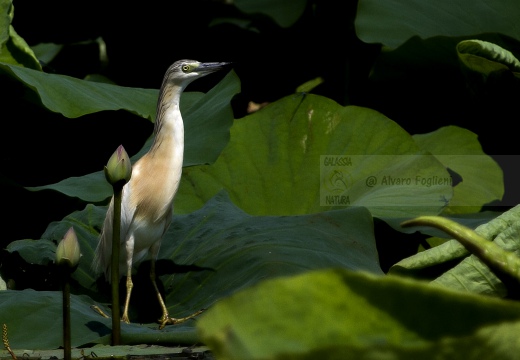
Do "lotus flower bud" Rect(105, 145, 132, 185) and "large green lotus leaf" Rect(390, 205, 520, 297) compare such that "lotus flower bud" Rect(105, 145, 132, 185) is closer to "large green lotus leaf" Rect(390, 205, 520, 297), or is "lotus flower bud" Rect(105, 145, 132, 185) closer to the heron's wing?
"large green lotus leaf" Rect(390, 205, 520, 297)

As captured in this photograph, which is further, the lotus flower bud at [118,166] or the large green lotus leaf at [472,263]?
the lotus flower bud at [118,166]

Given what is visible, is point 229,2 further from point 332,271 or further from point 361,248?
point 332,271

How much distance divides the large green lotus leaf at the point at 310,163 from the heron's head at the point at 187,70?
0.44 meters

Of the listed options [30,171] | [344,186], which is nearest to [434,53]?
[344,186]

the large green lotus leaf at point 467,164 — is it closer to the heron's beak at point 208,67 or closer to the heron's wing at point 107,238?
the heron's beak at point 208,67

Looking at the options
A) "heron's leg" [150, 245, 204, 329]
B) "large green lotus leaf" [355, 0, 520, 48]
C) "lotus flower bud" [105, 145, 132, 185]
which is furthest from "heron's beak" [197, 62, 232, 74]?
"lotus flower bud" [105, 145, 132, 185]

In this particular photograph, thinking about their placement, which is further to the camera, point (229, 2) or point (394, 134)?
point (229, 2)

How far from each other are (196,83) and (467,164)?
6.46 feet

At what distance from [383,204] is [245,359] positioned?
6.95 feet

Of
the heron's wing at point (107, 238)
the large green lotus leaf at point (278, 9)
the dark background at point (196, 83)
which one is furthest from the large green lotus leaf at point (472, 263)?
the large green lotus leaf at point (278, 9)

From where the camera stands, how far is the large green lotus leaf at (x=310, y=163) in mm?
2684

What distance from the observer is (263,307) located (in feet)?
1.40

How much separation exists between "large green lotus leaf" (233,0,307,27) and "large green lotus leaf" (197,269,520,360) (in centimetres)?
370

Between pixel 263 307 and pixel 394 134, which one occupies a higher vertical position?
pixel 263 307
